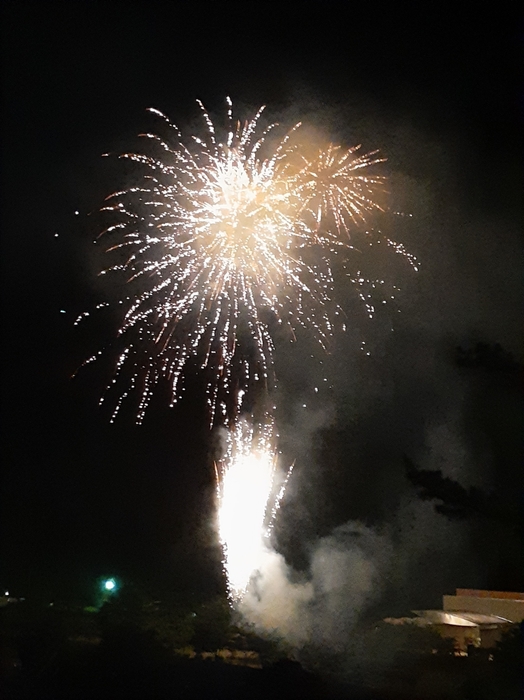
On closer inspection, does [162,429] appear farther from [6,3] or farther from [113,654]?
[6,3]

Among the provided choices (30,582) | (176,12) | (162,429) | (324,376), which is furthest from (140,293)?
(30,582)

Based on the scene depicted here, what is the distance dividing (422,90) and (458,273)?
1.40 meters

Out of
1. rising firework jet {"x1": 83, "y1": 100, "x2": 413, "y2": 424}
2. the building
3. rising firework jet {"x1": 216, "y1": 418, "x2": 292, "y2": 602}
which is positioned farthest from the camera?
rising firework jet {"x1": 216, "y1": 418, "x2": 292, "y2": 602}

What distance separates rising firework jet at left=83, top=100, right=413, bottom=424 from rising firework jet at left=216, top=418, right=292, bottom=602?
27cm

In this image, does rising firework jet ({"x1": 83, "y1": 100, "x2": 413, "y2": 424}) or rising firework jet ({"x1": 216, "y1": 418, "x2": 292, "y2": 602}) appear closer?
rising firework jet ({"x1": 83, "y1": 100, "x2": 413, "y2": 424})

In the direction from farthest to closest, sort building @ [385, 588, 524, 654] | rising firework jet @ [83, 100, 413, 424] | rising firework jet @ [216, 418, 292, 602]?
1. rising firework jet @ [216, 418, 292, 602]
2. rising firework jet @ [83, 100, 413, 424]
3. building @ [385, 588, 524, 654]

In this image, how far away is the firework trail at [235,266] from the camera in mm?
4469

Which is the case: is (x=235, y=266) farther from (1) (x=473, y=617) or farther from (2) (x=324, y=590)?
(1) (x=473, y=617)

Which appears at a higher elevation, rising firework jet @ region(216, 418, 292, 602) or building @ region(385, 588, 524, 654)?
rising firework jet @ region(216, 418, 292, 602)

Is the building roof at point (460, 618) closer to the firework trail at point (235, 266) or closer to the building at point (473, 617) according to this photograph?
the building at point (473, 617)

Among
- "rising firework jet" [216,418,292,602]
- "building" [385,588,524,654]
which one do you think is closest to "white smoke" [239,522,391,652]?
"rising firework jet" [216,418,292,602]

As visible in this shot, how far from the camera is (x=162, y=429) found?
5.07 meters

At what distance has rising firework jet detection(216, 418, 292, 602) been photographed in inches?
189

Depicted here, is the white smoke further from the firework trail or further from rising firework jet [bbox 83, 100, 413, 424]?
rising firework jet [bbox 83, 100, 413, 424]
